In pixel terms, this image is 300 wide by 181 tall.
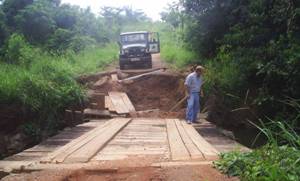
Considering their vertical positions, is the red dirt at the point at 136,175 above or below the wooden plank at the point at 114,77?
above

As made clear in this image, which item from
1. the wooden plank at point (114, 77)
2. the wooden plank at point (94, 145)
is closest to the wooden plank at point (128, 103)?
the wooden plank at point (114, 77)

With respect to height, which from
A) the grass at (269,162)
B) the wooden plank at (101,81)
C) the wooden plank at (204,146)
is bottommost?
the wooden plank at (101,81)

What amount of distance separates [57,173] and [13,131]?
7.77 m

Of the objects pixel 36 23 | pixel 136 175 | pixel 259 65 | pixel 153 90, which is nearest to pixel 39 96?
pixel 259 65

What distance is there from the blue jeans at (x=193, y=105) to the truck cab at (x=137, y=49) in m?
A: 12.3

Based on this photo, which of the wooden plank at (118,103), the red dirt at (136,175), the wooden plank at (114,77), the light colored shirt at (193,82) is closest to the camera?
the red dirt at (136,175)

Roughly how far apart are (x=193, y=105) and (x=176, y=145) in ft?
14.2

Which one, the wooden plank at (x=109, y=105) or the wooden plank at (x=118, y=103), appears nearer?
the wooden plank at (x=118, y=103)

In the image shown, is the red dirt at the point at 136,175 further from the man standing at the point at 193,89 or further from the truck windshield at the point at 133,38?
the truck windshield at the point at 133,38

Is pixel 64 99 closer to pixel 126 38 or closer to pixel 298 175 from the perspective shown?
pixel 298 175

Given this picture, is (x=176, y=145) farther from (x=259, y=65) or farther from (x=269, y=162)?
(x=259, y=65)

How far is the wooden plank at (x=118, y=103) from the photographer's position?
1501cm

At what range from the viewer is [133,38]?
1019 inches

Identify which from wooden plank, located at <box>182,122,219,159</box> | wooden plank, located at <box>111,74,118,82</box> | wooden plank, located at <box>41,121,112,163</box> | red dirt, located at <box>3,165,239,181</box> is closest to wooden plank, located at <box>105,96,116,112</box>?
wooden plank, located at <box>111,74,118,82</box>
